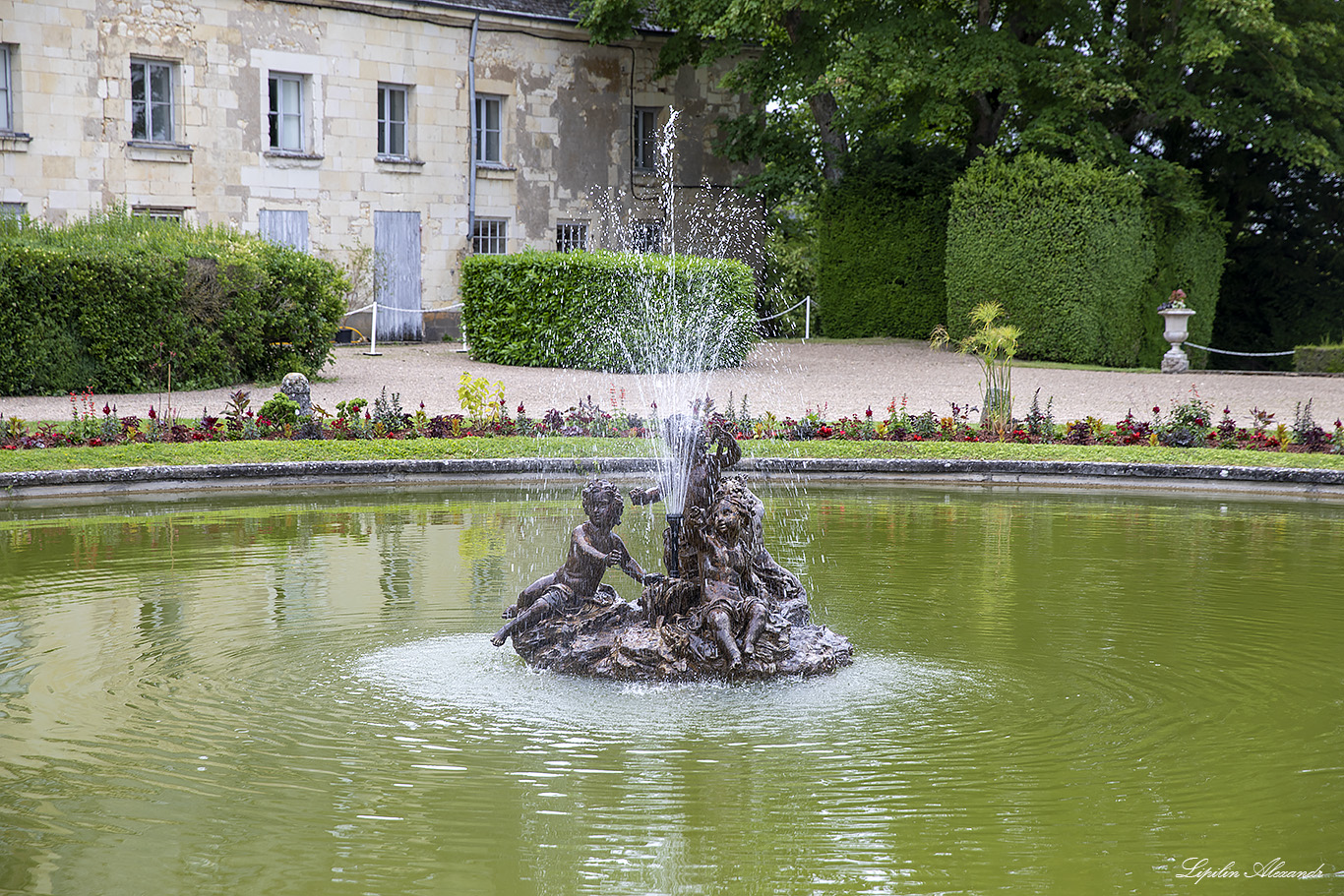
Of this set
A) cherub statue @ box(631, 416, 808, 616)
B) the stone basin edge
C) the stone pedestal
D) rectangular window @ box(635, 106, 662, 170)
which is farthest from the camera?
rectangular window @ box(635, 106, 662, 170)

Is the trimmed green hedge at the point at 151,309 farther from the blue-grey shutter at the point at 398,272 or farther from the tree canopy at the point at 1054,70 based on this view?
the tree canopy at the point at 1054,70

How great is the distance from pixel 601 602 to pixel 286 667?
156cm

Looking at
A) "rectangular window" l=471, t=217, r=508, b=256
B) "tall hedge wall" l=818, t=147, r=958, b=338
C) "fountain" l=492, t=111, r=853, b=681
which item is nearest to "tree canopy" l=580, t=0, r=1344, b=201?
"tall hedge wall" l=818, t=147, r=958, b=338

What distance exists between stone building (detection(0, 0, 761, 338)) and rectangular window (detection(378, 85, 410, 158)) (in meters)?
0.04

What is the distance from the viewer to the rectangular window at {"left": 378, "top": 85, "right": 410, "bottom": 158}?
27.4m

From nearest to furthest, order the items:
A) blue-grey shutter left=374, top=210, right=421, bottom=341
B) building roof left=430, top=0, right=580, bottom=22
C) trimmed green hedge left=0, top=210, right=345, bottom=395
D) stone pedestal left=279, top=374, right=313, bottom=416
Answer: stone pedestal left=279, top=374, right=313, bottom=416, trimmed green hedge left=0, top=210, right=345, bottom=395, blue-grey shutter left=374, top=210, right=421, bottom=341, building roof left=430, top=0, right=580, bottom=22

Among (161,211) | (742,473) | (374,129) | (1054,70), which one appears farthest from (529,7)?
(742,473)

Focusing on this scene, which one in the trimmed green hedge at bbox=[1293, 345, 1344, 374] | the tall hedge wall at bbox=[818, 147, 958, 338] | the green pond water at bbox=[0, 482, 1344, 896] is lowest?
the green pond water at bbox=[0, 482, 1344, 896]

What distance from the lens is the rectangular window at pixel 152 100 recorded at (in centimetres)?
Answer: 2462

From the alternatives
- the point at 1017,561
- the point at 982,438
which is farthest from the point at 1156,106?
the point at 1017,561

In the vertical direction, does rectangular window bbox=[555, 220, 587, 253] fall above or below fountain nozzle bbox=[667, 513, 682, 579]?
above

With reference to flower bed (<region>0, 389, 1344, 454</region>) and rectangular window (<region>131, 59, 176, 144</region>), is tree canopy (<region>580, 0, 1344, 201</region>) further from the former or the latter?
flower bed (<region>0, 389, 1344, 454</region>)

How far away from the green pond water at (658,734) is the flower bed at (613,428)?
433 centimetres

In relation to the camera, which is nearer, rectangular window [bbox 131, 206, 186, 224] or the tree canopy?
the tree canopy
